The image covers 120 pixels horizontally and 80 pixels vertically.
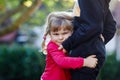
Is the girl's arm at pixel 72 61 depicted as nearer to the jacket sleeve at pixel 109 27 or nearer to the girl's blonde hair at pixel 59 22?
the girl's blonde hair at pixel 59 22

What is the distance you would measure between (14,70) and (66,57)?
9651mm

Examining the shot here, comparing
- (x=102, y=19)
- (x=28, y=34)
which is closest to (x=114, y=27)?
(x=102, y=19)

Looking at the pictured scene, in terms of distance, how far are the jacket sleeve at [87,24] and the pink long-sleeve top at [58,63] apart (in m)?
0.10

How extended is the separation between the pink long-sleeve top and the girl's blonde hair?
0.13 metres

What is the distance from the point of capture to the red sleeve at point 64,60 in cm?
437

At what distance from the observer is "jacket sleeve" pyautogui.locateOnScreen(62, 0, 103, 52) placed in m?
4.34

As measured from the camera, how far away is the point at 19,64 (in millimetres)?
13875

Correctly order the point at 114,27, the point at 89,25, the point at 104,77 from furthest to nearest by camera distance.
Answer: the point at 104,77, the point at 114,27, the point at 89,25

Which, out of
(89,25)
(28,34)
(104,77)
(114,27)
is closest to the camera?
(89,25)

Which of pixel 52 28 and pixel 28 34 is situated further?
pixel 28 34

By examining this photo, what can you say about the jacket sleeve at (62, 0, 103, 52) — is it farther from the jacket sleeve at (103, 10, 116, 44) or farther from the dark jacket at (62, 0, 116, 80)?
the jacket sleeve at (103, 10, 116, 44)

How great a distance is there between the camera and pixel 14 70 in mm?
13969

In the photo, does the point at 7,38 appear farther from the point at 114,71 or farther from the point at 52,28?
the point at 52,28

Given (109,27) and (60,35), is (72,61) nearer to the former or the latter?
(60,35)
